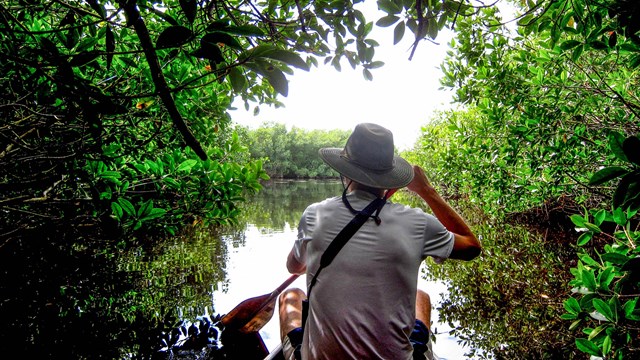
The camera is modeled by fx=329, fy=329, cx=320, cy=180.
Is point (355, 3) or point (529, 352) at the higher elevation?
point (355, 3)

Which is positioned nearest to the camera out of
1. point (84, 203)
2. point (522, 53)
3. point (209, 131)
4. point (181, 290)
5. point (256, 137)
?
point (84, 203)

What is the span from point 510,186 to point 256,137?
67311 millimetres

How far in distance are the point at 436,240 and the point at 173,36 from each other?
1.70 m

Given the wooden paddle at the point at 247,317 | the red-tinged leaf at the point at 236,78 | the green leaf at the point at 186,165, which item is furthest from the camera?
the wooden paddle at the point at 247,317

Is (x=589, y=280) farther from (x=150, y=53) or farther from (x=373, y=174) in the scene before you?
(x=150, y=53)

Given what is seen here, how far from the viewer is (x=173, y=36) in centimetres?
100

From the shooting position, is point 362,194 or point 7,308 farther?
point 7,308

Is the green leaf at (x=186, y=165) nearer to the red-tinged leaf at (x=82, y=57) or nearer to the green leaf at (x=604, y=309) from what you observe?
the red-tinged leaf at (x=82, y=57)

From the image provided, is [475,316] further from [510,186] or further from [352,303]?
[352,303]

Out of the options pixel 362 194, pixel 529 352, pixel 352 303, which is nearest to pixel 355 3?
pixel 362 194

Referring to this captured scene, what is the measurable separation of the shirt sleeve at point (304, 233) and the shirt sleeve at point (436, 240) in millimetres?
676

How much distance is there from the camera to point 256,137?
231 feet

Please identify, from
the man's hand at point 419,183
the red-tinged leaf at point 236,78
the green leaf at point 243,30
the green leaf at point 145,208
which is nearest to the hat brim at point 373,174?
the man's hand at point 419,183

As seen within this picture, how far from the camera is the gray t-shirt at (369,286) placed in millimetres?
1794
